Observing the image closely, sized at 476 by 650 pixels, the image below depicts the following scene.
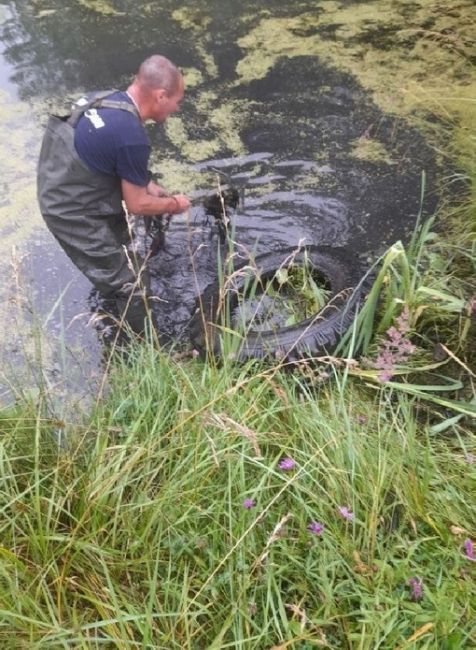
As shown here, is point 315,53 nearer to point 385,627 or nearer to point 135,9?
point 135,9

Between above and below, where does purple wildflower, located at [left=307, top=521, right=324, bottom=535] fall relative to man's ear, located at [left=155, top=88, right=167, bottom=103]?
below

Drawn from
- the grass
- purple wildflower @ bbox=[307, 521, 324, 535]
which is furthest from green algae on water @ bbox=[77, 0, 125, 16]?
purple wildflower @ bbox=[307, 521, 324, 535]

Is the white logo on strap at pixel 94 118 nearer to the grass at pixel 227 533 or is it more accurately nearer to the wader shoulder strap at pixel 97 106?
the wader shoulder strap at pixel 97 106

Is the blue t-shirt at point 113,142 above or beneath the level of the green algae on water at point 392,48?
above

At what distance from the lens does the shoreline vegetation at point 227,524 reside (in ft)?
4.77

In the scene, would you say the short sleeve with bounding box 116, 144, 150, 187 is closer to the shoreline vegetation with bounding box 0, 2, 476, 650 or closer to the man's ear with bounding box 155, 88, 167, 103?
the man's ear with bounding box 155, 88, 167, 103

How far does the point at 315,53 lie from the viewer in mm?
5477

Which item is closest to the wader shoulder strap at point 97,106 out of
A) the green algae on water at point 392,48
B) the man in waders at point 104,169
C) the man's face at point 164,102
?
the man in waders at point 104,169

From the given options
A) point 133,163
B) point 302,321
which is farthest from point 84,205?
point 302,321

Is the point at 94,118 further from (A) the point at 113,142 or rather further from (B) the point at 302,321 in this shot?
(B) the point at 302,321

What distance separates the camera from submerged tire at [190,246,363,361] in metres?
2.49

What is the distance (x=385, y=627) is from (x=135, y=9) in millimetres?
6776

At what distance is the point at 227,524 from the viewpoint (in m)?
1.70

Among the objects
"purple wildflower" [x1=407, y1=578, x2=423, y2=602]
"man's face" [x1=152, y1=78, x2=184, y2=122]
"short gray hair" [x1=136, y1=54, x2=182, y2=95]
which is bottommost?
"purple wildflower" [x1=407, y1=578, x2=423, y2=602]
